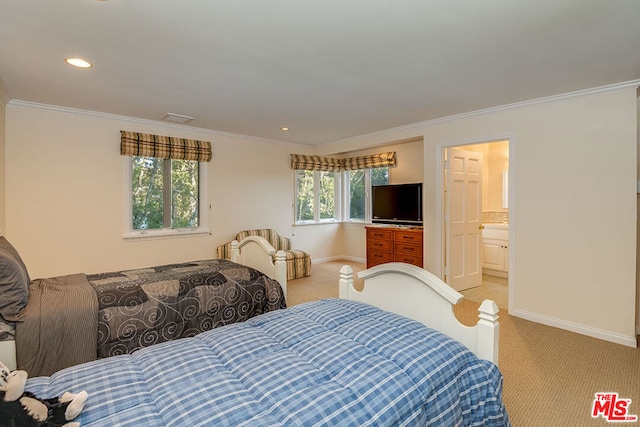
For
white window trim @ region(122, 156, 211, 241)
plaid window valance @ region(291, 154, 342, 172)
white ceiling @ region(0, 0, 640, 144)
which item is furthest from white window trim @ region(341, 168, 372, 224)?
white window trim @ region(122, 156, 211, 241)

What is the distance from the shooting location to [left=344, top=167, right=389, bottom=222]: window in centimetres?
641

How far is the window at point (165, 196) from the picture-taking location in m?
4.36

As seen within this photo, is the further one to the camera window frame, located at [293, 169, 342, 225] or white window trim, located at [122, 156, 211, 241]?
window frame, located at [293, 169, 342, 225]

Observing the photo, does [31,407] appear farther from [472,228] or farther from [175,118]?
[472,228]

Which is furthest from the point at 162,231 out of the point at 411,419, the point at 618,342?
the point at 618,342

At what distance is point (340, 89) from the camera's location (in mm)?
3094

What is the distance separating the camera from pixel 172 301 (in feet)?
7.88

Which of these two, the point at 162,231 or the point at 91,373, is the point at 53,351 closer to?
the point at 91,373

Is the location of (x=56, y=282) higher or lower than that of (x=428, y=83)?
lower

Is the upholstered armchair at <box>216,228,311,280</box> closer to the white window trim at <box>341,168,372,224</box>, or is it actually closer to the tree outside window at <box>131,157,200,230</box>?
the tree outside window at <box>131,157,200,230</box>

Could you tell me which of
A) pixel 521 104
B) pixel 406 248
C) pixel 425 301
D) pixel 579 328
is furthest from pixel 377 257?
pixel 425 301

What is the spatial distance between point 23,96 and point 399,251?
4990 mm

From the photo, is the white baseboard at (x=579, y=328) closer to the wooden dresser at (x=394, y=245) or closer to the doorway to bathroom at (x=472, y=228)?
the doorway to bathroom at (x=472, y=228)

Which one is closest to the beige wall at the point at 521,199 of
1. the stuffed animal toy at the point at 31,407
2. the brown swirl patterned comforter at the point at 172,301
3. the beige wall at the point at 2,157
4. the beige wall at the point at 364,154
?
the beige wall at the point at 2,157
